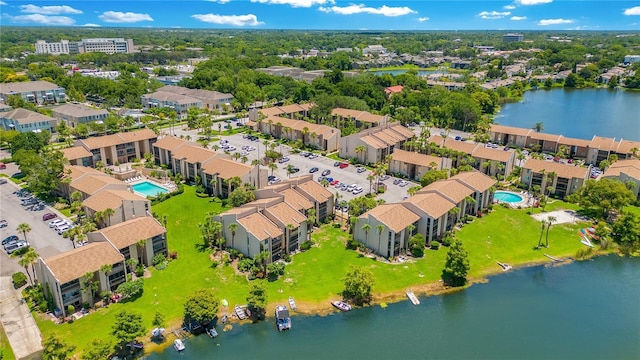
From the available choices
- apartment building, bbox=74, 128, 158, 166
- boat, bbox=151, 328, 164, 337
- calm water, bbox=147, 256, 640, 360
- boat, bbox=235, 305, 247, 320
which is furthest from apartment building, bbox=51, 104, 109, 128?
calm water, bbox=147, 256, 640, 360

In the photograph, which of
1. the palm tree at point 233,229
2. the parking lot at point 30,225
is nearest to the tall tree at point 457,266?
the palm tree at point 233,229

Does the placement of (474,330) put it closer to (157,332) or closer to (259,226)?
(259,226)

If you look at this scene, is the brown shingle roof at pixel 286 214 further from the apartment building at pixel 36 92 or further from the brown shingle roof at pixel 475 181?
the apartment building at pixel 36 92

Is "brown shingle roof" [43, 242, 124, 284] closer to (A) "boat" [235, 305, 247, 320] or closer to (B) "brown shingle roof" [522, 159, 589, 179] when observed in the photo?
(A) "boat" [235, 305, 247, 320]

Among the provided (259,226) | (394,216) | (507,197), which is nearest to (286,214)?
(259,226)

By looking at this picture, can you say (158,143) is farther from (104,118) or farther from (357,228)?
(357,228)

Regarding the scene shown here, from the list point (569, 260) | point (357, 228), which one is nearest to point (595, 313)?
point (569, 260)
